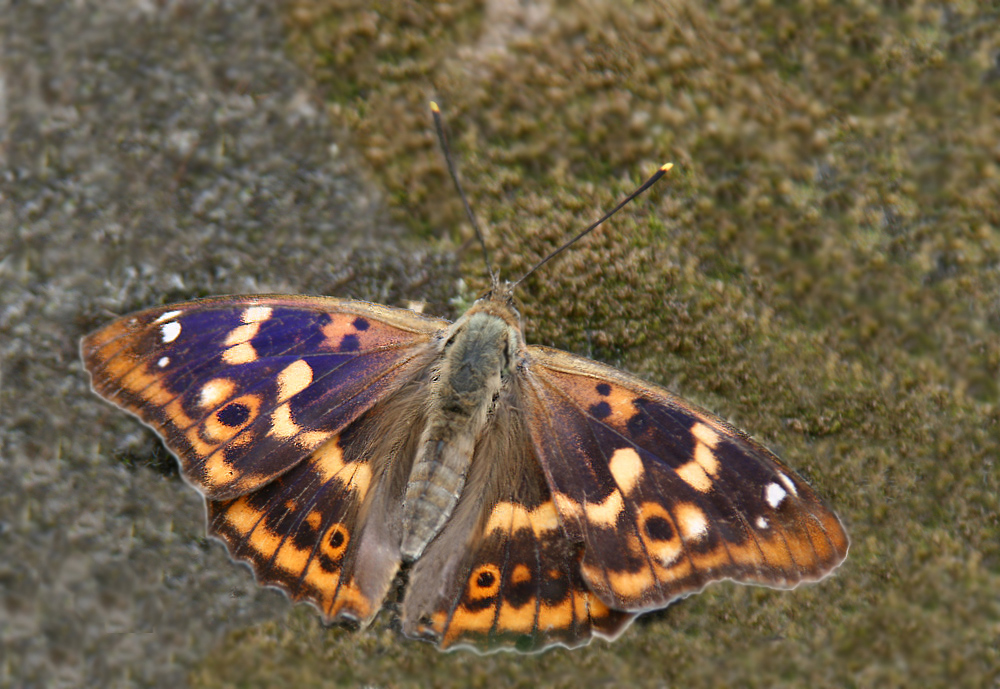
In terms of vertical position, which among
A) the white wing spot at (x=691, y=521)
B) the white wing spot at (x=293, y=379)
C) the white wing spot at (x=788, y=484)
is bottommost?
the white wing spot at (x=691, y=521)

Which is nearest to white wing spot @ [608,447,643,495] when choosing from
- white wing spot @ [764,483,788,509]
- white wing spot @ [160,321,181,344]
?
white wing spot @ [764,483,788,509]

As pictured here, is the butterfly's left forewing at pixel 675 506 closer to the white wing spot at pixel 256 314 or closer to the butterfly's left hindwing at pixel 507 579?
the butterfly's left hindwing at pixel 507 579

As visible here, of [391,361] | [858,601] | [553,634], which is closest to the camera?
[553,634]

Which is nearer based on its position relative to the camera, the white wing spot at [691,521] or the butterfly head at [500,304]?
the white wing spot at [691,521]

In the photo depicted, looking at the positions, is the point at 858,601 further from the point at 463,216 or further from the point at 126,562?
the point at 126,562

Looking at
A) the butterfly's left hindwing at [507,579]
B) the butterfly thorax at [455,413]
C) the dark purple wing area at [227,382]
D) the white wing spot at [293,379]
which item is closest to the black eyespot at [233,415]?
the dark purple wing area at [227,382]

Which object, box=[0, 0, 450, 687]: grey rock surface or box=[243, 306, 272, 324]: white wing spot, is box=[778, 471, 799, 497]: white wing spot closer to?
box=[0, 0, 450, 687]: grey rock surface

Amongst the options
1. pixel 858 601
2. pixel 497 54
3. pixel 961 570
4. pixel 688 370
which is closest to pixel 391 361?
pixel 688 370

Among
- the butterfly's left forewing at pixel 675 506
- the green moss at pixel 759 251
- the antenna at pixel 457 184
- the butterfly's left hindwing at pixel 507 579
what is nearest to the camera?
the butterfly's left forewing at pixel 675 506
